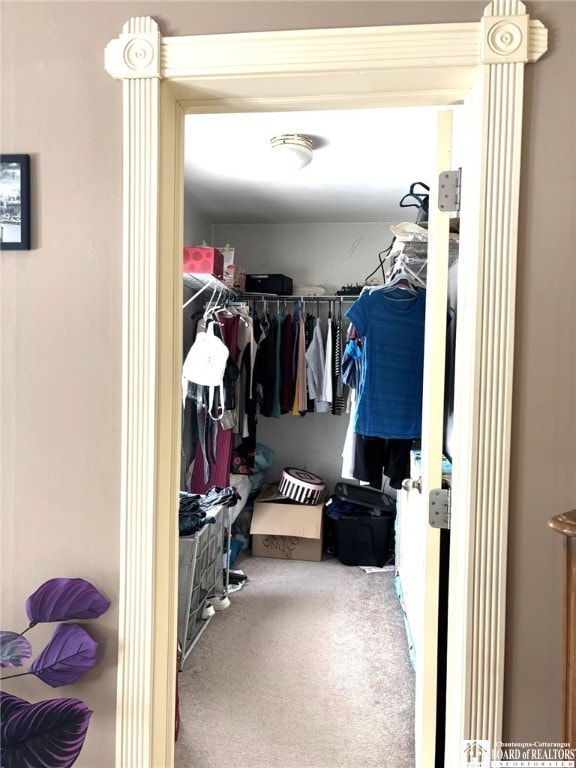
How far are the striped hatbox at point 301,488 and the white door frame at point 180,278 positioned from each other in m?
2.55

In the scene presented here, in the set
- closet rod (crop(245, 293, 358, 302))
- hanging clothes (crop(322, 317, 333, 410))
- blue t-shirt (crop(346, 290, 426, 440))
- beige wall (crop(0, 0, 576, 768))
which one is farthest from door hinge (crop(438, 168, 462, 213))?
closet rod (crop(245, 293, 358, 302))

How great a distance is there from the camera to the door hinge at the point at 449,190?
125 centimetres

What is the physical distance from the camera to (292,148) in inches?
102

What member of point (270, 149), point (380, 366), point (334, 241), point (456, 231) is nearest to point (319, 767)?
point (380, 366)

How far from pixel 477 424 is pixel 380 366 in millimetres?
1359

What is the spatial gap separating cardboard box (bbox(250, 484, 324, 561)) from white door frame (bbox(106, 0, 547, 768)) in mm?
2499

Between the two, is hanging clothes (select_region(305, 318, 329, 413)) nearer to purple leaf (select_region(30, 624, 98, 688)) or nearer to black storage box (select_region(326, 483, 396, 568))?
black storage box (select_region(326, 483, 396, 568))

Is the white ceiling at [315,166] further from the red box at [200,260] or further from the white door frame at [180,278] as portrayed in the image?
the white door frame at [180,278]

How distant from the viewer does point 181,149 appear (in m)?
1.27

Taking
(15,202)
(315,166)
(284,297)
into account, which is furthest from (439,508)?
(284,297)

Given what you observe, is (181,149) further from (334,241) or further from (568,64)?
(334,241)

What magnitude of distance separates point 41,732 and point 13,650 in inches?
6.5

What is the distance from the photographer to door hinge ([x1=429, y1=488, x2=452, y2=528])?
1271 millimetres

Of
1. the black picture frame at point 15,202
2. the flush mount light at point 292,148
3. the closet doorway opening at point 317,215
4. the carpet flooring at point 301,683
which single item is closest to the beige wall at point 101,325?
the black picture frame at point 15,202
